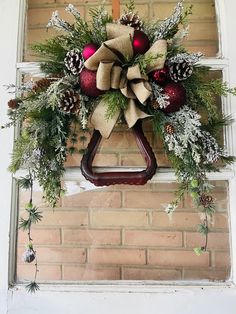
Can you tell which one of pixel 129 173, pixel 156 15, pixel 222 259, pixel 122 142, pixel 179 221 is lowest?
pixel 222 259

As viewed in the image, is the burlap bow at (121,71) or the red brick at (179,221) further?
the red brick at (179,221)

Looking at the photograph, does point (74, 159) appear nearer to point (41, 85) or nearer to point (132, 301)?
point (41, 85)

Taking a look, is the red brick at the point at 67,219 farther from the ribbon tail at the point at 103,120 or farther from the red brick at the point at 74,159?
the ribbon tail at the point at 103,120

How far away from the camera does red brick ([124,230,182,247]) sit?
3.29 feet

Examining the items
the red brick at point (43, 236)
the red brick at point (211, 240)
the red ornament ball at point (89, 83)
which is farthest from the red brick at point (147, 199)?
the red ornament ball at point (89, 83)

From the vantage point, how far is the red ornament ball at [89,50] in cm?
84

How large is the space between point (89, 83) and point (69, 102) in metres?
0.07

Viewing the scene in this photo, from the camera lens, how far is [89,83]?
0.84m

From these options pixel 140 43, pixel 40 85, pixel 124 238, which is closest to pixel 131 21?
pixel 140 43

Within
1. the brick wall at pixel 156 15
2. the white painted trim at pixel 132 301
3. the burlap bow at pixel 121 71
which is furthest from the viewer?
the brick wall at pixel 156 15

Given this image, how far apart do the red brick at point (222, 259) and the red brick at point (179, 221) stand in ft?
0.34

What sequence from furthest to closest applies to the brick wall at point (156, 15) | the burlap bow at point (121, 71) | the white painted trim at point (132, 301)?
the brick wall at point (156, 15) < the white painted trim at point (132, 301) < the burlap bow at point (121, 71)

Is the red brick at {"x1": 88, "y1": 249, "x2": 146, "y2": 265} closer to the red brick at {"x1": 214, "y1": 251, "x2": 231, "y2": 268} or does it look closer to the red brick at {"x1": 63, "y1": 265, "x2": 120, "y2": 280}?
the red brick at {"x1": 63, "y1": 265, "x2": 120, "y2": 280}

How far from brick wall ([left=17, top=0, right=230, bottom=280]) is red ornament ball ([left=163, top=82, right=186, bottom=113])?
6.5 inches
